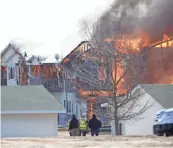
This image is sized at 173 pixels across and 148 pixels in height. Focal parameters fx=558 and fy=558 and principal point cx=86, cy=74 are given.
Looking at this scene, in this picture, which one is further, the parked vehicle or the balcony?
the balcony

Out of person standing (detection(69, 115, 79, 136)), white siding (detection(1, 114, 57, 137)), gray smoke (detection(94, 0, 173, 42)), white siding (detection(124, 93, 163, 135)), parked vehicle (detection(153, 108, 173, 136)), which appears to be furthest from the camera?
gray smoke (detection(94, 0, 173, 42))

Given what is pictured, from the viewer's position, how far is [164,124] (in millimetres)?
16859

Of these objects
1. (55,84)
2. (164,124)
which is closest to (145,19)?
(55,84)

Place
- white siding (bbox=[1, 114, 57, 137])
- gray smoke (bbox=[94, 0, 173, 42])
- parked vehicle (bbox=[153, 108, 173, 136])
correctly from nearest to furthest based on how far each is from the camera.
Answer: parked vehicle (bbox=[153, 108, 173, 136]) → white siding (bbox=[1, 114, 57, 137]) → gray smoke (bbox=[94, 0, 173, 42])

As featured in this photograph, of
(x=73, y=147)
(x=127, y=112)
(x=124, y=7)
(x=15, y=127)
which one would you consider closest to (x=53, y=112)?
(x=15, y=127)

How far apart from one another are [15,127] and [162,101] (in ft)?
25.5

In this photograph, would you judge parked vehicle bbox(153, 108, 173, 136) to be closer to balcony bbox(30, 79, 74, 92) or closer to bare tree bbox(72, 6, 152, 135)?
bare tree bbox(72, 6, 152, 135)

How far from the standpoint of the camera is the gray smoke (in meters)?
40.9

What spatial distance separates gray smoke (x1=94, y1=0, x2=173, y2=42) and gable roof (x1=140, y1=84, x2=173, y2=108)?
37.3 feet

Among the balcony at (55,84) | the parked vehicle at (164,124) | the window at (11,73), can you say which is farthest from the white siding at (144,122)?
the window at (11,73)

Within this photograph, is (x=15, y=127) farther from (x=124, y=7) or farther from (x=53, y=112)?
(x=124, y=7)

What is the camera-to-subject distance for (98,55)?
3294 cm

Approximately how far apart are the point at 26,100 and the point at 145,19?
1952 cm

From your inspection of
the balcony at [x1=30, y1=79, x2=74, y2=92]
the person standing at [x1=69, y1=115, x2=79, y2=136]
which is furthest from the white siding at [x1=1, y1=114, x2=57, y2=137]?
the balcony at [x1=30, y1=79, x2=74, y2=92]
